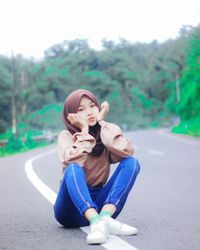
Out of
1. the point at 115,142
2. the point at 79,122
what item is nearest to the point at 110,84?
the point at 79,122

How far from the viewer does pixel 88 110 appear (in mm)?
4918

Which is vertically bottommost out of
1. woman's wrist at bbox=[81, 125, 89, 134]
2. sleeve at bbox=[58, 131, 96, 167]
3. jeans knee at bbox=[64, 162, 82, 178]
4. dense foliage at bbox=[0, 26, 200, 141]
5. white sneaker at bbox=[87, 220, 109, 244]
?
dense foliage at bbox=[0, 26, 200, 141]

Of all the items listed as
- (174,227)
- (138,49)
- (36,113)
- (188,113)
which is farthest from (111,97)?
(174,227)

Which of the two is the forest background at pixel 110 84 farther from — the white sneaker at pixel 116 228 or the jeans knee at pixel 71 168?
the white sneaker at pixel 116 228

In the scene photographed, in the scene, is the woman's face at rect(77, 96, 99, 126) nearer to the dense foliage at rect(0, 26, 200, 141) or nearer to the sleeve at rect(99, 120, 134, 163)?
the sleeve at rect(99, 120, 134, 163)

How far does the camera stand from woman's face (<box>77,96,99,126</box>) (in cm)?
489

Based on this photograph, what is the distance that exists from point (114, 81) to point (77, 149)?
3162 inches

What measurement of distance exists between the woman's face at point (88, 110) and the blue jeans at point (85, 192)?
402 millimetres

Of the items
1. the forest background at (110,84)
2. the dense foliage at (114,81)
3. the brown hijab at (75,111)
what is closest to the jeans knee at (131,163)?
the brown hijab at (75,111)

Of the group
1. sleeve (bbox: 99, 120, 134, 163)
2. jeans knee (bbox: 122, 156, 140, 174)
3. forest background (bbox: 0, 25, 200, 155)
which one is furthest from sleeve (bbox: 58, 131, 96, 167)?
forest background (bbox: 0, 25, 200, 155)

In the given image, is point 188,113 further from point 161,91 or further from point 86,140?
point 161,91

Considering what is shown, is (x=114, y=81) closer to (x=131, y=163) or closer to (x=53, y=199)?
(x=53, y=199)

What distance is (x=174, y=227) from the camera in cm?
506

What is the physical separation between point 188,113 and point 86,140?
40.1 metres
